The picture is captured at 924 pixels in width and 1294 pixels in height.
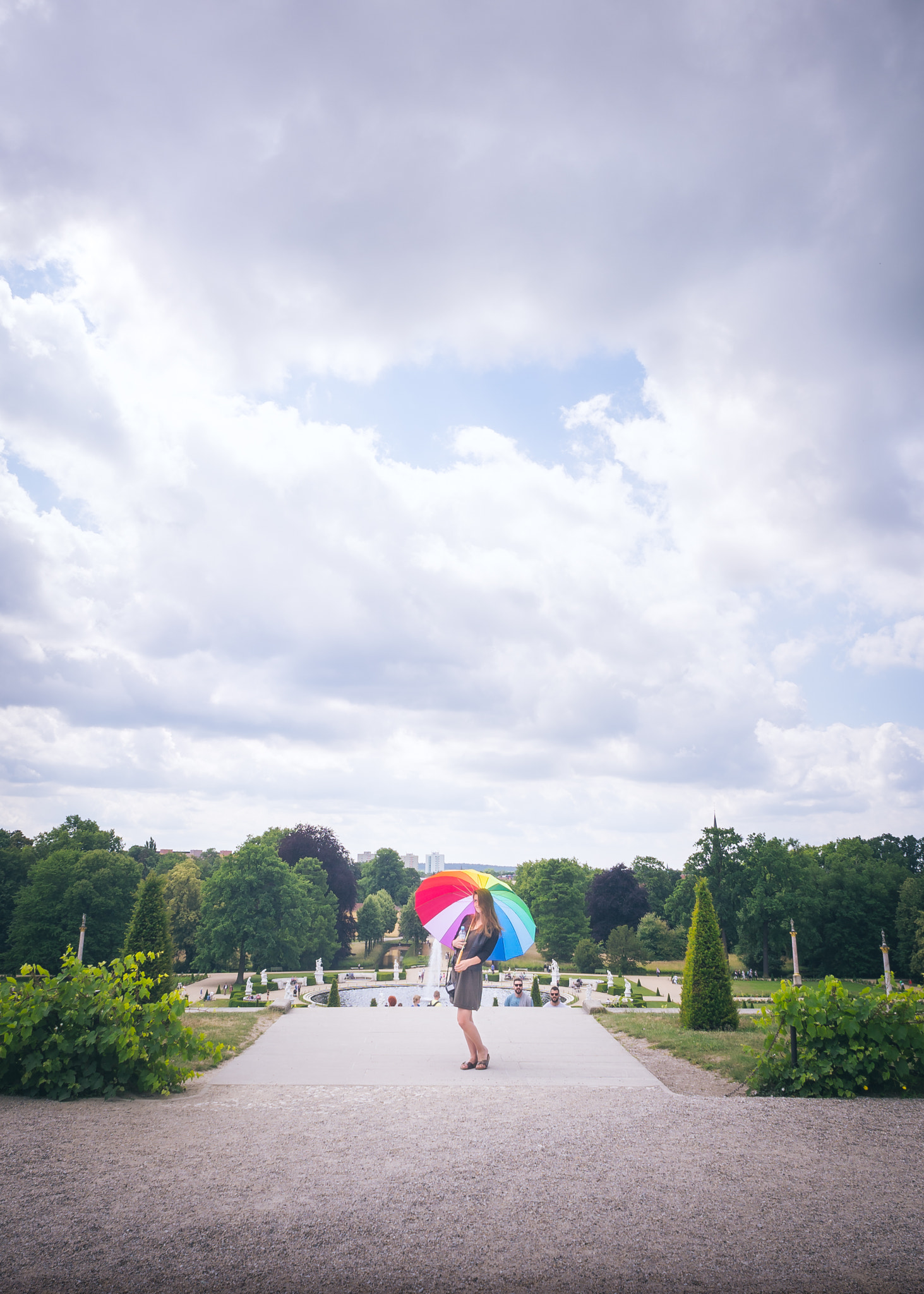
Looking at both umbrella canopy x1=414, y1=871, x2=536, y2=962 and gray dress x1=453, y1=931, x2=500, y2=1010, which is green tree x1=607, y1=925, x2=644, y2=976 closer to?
umbrella canopy x1=414, y1=871, x2=536, y2=962

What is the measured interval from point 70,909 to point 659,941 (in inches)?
1457

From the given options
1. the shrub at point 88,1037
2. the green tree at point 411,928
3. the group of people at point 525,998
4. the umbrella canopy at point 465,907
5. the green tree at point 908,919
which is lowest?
the green tree at point 411,928

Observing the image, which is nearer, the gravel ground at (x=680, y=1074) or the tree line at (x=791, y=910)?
the gravel ground at (x=680, y=1074)

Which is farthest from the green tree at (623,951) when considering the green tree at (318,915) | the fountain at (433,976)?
the green tree at (318,915)

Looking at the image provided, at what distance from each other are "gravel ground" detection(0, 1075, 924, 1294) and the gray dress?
2219 millimetres

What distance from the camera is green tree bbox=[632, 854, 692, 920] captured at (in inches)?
2876

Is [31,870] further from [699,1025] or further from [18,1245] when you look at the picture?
[18,1245]

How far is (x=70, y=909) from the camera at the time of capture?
41094 mm

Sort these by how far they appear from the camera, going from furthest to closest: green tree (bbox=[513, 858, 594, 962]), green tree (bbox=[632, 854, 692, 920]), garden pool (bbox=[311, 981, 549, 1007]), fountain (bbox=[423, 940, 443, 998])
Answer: green tree (bbox=[632, 854, 692, 920]) → green tree (bbox=[513, 858, 594, 962]) → fountain (bbox=[423, 940, 443, 998]) → garden pool (bbox=[311, 981, 549, 1007])

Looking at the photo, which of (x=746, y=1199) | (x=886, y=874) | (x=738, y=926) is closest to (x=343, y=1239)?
(x=746, y=1199)

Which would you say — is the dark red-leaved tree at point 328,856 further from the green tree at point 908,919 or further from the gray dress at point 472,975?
the gray dress at point 472,975

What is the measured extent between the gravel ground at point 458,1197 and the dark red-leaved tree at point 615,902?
56.5 meters

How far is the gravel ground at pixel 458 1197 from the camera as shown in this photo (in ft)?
13.6

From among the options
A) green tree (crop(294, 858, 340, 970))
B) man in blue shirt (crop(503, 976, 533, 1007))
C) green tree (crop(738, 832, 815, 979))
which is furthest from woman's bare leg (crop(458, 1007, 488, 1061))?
green tree (crop(738, 832, 815, 979))
